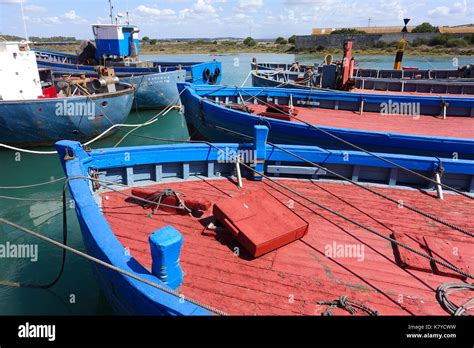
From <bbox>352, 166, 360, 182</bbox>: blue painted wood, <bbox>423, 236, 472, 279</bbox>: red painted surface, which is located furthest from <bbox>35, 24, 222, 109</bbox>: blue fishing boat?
<bbox>423, 236, 472, 279</bbox>: red painted surface

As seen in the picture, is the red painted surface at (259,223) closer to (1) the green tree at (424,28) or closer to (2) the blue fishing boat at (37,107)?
(2) the blue fishing boat at (37,107)

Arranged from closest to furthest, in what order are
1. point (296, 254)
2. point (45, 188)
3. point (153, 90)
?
point (296, 254) < point (45, 188) < point (153, 90)

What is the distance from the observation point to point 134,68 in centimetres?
2144

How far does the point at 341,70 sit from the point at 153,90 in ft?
37.0

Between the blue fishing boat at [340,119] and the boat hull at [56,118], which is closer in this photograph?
the blue fishing boat at [340,119]

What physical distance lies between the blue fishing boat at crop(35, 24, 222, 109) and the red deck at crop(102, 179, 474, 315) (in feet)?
49.2

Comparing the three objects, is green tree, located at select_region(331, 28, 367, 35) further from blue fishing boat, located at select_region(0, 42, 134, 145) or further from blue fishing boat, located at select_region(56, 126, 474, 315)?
blue fishing boat, located at select_region(56, 126, 474, 315)

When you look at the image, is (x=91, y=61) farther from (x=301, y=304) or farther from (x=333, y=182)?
(x=301, y=304)

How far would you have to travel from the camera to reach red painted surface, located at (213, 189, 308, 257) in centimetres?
449

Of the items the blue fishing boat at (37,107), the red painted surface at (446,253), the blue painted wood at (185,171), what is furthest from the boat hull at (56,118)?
the red painted surface at (446,253)

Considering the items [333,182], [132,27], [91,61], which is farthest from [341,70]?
[91,61]

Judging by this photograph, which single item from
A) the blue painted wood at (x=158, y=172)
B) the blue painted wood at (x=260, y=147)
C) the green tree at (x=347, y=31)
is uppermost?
the green tree at (x=347, y=31)

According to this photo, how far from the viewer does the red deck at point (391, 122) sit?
10.1 m

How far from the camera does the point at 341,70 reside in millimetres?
14547
